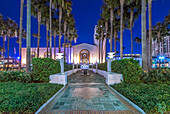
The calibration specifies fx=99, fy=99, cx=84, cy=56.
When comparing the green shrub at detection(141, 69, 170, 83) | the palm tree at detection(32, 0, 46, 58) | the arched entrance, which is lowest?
the green shrub at detection(141, 69, 170, 83)

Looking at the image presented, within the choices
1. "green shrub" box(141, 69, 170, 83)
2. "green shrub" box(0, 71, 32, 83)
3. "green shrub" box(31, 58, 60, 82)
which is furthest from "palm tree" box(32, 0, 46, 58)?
"green shrub" box(141, 69, 170, 83)

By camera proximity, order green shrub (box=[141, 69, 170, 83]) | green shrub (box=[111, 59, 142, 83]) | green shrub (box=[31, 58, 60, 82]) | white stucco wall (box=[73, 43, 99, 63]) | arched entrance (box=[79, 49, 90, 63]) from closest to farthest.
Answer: green shrub (box=[111, 59, 142, 83]) < green shrub (box=[141, 69, 170, 83]) < green shrub (box=[31, 58, 60, 82]) < white stucco wall (box=[73, 43, 99, 63]) < arched entrance (box=[79, 49, 90, 63])

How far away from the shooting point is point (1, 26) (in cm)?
A: 2169

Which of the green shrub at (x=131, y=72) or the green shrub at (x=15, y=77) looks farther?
the green shrub at (x=15, y=77)

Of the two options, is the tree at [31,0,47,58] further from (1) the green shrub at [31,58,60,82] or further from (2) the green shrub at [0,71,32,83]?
(1) the green shrub at [31,58,60,82]

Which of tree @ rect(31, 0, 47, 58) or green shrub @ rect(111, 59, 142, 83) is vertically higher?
tree @ rect(31, 0, 47, 58)

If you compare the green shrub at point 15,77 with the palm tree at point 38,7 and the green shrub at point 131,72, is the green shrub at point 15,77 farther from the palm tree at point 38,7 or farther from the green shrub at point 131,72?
the palm tree at point 38,7

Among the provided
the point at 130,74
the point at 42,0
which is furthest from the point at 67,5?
the point at 130,74

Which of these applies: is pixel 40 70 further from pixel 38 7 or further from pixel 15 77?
pixel 38 7

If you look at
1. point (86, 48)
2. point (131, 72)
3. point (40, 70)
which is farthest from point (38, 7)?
point (86, 48)

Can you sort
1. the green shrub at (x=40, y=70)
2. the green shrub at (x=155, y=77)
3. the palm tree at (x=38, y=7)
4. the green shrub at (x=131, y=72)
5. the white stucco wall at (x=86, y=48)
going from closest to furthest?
the green shrub at (x=131, y=72) → the green shrub at (x=155, y=77) → the green shrub at (x=40, y=70) → the palm tree at (x=38, y=7) → the white stucco wall at (x=86, y=48)

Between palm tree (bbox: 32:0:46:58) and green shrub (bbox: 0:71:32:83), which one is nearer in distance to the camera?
green shrub (bbox: 0:71:32:83)

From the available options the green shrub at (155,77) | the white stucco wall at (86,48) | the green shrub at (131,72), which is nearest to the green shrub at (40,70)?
the green shrub at (131,72)

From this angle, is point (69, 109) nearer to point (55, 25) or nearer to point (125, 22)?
point (125, 22)
